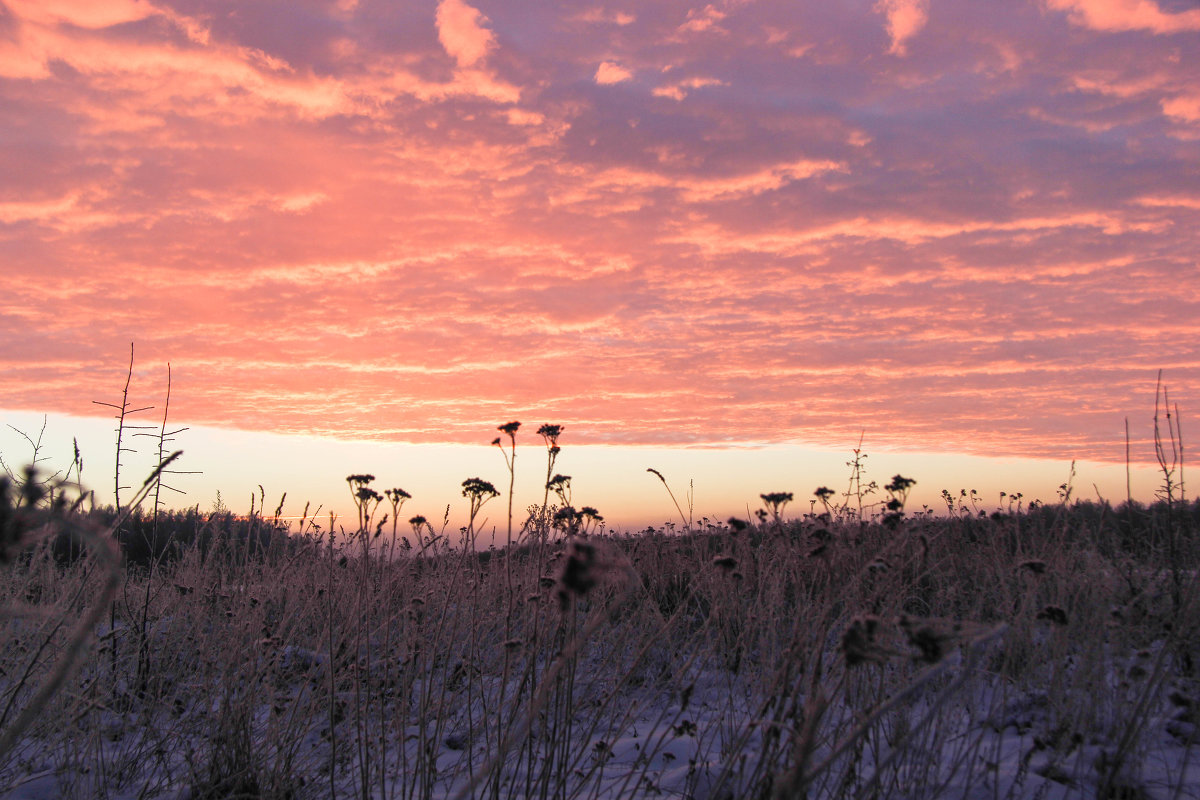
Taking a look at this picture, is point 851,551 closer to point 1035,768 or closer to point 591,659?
point 1035,768

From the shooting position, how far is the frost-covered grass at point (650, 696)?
2.59 metres

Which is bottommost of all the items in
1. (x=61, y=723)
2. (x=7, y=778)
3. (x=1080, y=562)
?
Result: (x=7, y=778)

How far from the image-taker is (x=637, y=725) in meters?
4.32

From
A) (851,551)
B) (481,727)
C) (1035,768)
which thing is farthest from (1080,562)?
(481,727)

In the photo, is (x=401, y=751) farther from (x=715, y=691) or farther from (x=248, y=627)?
(x=715, y=691)

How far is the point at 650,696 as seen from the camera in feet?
10.3

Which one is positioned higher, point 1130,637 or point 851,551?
point 851,551

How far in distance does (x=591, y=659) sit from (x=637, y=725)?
4.50 ft

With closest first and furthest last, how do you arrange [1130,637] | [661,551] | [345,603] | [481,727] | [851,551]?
[481,727] < [1130,637] < [851,551] < [345,603] < [661,551]

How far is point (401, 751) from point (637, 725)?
5.75ft

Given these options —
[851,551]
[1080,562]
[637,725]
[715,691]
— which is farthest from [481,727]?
[1080,562]

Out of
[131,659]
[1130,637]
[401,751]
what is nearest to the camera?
[401,751]

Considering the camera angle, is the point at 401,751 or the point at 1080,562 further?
the point at 1080,562

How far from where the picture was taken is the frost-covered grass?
2.59m
